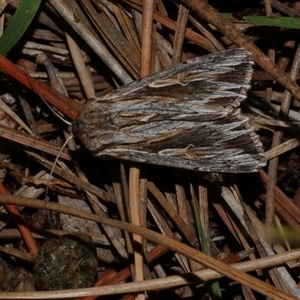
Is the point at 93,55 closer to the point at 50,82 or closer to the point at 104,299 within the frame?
the point at 50,82

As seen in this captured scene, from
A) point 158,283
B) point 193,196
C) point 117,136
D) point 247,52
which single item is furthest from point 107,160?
point 247,52

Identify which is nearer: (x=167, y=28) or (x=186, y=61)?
(x=186, y=61)

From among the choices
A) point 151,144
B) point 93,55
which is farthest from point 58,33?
point 151,144

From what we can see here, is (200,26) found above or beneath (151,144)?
above

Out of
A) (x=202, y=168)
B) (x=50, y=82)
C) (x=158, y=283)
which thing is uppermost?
(x=50, y=82)

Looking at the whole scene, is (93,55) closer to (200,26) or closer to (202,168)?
(200,26)

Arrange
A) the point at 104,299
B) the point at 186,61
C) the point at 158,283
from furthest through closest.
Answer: the point at 104,299, the point at 186,61, the point at 158,283

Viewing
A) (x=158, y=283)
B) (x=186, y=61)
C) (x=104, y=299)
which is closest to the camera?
(x=158, y=283)
